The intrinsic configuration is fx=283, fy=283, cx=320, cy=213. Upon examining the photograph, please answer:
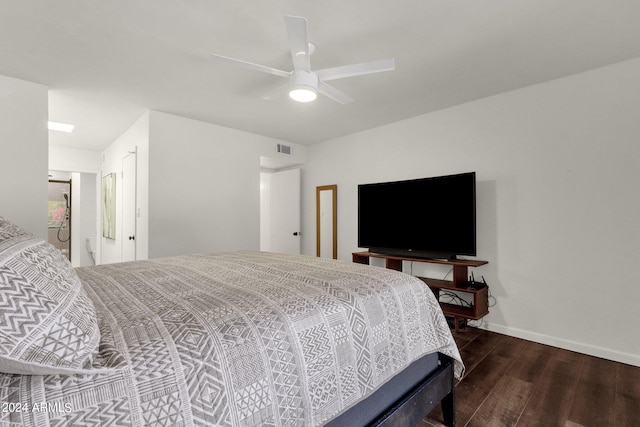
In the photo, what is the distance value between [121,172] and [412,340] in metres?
4.51

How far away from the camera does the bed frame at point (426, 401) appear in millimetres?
1225

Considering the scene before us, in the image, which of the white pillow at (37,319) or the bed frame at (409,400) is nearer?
the white pillow at (37,319)

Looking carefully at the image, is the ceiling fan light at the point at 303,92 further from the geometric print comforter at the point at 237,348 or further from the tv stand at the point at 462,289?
the tv stand at the point at 462,289

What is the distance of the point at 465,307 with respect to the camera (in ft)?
9.80

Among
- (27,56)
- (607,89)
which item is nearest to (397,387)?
(607,89)

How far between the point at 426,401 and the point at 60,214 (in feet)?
25.3

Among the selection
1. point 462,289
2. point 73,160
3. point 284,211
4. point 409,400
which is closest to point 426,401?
point 409,400

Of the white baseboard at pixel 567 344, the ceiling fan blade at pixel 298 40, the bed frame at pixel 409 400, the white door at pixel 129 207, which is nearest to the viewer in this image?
the bed frame at pixel 409 400

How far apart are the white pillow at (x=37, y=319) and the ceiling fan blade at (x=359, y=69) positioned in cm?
176

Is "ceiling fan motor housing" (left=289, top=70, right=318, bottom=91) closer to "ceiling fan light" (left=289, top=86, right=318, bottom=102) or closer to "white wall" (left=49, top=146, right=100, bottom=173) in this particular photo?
"ceiling fan light" (left=289, top=86, right=318, bottom=102)

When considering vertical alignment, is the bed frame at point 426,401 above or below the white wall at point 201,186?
below

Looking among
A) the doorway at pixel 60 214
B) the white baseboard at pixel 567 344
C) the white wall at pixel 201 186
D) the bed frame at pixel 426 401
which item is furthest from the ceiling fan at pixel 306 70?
the doorway at pixel 60 214

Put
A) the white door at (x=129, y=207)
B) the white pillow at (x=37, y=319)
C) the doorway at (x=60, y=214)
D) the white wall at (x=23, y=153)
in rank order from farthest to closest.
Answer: the doorway at (x=60, y=214) → the white door at (x=129, y=207) → the white wall at (x=23, y=153) → the white pillow at (x=37, y=319)

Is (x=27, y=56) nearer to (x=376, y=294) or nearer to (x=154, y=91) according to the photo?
(x=154, y=91)
